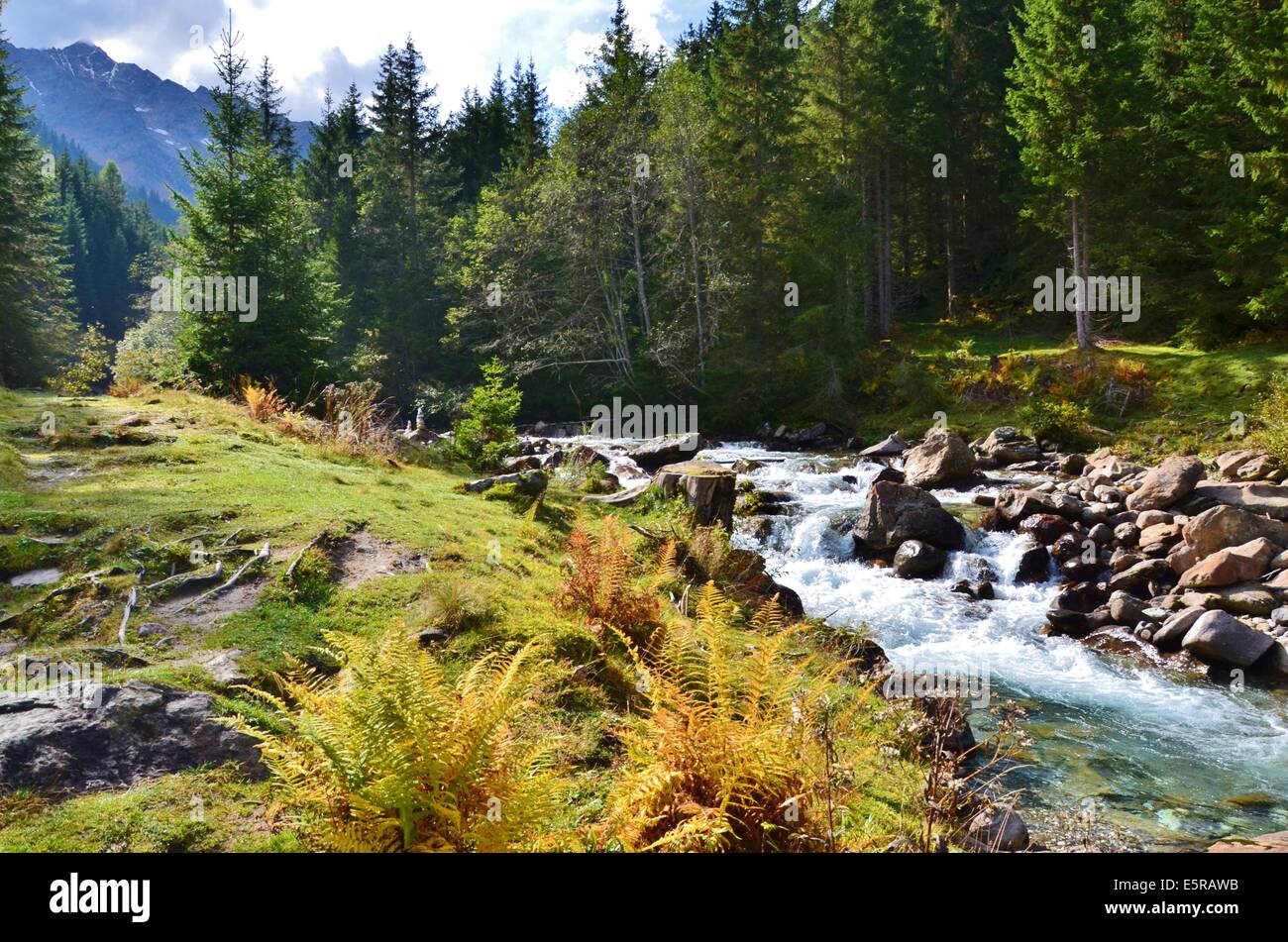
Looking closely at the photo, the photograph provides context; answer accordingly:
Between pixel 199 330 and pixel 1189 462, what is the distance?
Result: 918 inches

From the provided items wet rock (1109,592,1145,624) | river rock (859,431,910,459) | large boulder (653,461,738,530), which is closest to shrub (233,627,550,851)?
large boulder (653,461,738,530)

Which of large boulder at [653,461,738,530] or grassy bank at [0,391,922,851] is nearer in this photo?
grassy bank at [0,391,922,851]

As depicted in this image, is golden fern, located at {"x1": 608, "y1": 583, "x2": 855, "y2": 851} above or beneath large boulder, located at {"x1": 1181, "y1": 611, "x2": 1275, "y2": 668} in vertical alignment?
above

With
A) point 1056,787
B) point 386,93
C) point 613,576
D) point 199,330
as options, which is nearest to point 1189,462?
point 1056,787

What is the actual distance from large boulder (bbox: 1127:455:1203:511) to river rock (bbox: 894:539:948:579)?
4.41m

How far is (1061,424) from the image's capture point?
67.8 ft

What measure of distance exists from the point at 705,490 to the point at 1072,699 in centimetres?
614

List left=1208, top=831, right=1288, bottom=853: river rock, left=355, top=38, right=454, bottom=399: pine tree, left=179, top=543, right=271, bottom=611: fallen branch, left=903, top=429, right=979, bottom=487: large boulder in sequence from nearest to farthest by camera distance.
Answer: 1. left=1208, top=831, right=1288, bottom=853: river rock
2. left=179, top=543, right=271, bottom=611: fallen branch
3. left=903, top=429, right=979, bottom=487: large boulder
4. left=355, top=38, right=454, bottom=399: pine tree

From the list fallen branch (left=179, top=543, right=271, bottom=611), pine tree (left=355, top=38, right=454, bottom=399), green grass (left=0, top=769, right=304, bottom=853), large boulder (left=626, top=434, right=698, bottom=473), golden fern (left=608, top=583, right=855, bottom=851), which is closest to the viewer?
green grass (left=0, top=769, right=304, bottom=853)

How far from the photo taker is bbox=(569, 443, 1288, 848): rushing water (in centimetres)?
645

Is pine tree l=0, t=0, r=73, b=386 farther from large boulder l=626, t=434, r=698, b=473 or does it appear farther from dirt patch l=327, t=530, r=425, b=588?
dirt patch l=327, t=530, r=425, b=588

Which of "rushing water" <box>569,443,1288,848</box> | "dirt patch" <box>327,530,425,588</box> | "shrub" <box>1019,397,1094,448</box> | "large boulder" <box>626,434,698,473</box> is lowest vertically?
"rushing water" <box>569,443,1288,848</box>
